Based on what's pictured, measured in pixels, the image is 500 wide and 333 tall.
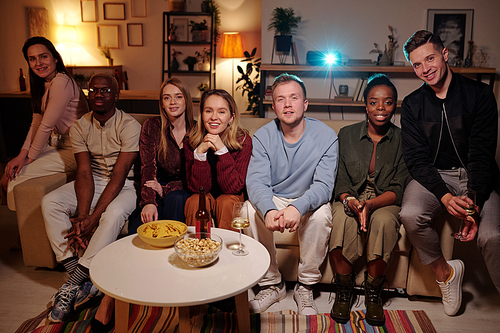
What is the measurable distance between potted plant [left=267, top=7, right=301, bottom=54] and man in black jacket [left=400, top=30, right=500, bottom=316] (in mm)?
2269

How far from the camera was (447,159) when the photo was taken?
6.80ft

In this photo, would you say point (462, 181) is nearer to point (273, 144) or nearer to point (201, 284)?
point (273, 144)

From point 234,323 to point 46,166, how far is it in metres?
1.59

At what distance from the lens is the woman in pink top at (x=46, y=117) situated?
2.42 meters

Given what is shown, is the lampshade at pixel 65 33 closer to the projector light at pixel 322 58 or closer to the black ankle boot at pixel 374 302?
the projector light at pixel 322 58

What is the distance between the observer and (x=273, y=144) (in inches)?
85.6

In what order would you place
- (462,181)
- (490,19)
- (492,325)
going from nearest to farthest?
(492,325) < (462,181) < (490,19)

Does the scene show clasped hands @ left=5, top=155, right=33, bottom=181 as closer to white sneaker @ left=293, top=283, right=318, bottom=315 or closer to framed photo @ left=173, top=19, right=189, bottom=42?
white sneaker @ left=293, top=283, right=318, bottom=315

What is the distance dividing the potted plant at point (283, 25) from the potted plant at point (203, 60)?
5.52 ft

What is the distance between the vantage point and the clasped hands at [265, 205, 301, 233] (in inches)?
71.3

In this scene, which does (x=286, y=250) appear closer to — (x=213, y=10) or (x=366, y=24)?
(x=366, y=24)

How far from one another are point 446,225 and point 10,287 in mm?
2405

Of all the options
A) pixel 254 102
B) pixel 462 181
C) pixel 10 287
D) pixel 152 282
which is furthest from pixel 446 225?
pixel 254 102

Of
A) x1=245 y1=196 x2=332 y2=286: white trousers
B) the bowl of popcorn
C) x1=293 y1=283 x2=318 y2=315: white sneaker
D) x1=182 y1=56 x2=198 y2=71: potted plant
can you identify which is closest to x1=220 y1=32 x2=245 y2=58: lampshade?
x1=182 y1=56 x2=198 y2=71: potted plant
